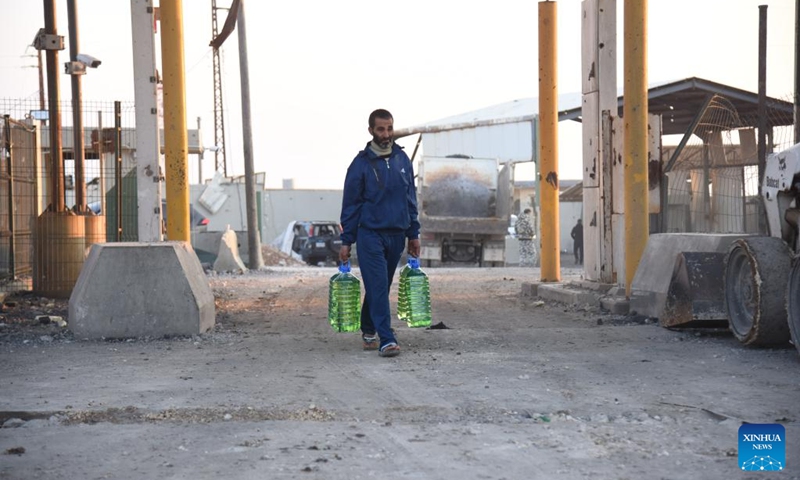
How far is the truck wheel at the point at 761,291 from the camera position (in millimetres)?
8656

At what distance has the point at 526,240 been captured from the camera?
3531 cm

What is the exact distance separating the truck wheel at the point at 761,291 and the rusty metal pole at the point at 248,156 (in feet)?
63.2

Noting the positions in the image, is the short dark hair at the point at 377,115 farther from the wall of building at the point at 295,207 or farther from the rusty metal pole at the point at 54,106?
the wall of building at the point at 295,207

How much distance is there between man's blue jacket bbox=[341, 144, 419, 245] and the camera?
889cm

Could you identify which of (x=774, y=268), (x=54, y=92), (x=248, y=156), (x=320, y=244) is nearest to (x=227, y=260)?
(x=248, y=156)

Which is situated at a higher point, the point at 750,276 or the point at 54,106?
the point at 54,106

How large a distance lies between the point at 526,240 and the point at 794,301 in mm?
27044

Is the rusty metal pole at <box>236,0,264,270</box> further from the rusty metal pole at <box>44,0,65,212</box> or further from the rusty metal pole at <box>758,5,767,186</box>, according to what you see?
the rusty metal pole at <box>758,5,767,186</box>

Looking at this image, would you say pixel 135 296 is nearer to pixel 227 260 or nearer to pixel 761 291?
pixel 761 291

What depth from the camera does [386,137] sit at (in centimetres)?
891

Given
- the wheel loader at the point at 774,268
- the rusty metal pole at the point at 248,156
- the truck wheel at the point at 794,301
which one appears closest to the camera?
the truck wheel at the point at 794,301

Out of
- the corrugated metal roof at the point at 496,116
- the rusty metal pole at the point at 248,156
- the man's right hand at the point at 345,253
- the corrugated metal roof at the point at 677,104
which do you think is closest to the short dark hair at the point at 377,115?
the man's right hand at the point at 345,253

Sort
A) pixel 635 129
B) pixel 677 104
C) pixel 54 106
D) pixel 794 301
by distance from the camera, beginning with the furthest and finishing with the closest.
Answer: pixel 677 104 < pixel 54 106 < pixel 635 129 < pixel 794 301

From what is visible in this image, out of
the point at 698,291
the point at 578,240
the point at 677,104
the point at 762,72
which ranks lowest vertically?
the point at 578,240
